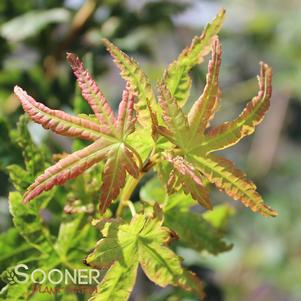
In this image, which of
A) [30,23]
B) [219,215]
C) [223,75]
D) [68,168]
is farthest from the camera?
[223,75]

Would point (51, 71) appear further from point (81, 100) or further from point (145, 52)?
point (81, 100)

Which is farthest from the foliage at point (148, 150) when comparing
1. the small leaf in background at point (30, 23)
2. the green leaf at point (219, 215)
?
the small leaf in background at point (30, 23)

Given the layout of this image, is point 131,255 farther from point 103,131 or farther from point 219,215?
point 219,215

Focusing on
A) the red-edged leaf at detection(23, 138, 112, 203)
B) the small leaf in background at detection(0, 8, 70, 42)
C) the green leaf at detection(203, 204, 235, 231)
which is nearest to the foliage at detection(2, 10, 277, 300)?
the red-edged leaf at detection(23, 138, 112, 203)

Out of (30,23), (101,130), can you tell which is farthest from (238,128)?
(30,23)

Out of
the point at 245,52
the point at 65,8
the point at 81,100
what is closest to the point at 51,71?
the point at 65,8
